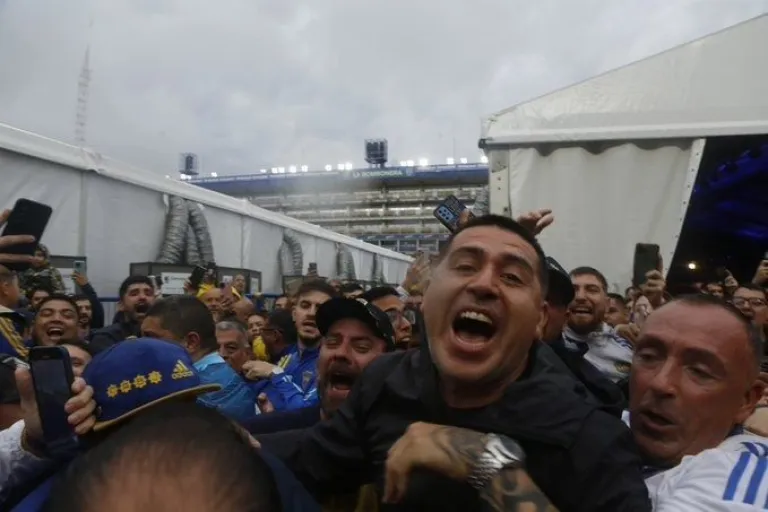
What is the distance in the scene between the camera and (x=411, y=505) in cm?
135

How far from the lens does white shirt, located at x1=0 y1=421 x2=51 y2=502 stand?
68.1 inches

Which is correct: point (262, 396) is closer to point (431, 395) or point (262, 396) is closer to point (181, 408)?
point (431, 395)

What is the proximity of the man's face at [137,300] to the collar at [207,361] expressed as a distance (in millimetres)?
2025

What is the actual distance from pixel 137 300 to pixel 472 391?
424 cm

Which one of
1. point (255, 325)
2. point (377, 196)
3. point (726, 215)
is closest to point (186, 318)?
point (255, 325)

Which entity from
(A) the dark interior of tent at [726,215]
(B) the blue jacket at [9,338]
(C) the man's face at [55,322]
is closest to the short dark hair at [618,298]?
(A) the dark interior of tent at [726,215]

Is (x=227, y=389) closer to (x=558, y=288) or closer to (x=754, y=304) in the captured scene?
(x=558, y=288)

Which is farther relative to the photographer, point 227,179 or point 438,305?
point 227,179

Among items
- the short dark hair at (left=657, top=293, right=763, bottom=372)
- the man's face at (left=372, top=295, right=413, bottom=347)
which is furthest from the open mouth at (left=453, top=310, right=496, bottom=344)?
the man's face at (left=372, top=295, right=413, bottom=347)

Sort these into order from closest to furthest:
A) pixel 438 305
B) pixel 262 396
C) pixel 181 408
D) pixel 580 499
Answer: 1. pixel 181 408
2. pixel 580 499
3. pixel 438 305
4. pixel 262 396

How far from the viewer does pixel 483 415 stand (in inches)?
55.2

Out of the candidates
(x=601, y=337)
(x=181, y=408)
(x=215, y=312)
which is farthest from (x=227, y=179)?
(x=181, y=408)

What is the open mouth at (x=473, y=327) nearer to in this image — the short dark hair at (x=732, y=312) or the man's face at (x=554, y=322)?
the short dark hair at (x=732, y=312)

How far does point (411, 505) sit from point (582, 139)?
3.63 metres
